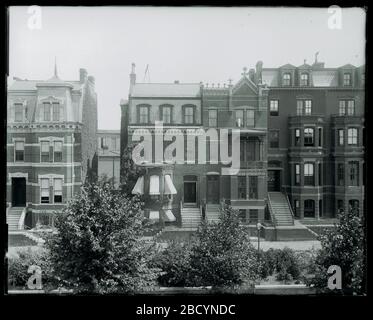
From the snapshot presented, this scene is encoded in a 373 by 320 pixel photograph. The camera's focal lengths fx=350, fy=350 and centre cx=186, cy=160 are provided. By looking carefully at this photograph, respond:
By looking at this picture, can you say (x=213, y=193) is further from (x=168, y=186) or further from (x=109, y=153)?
(x=109, y=153)

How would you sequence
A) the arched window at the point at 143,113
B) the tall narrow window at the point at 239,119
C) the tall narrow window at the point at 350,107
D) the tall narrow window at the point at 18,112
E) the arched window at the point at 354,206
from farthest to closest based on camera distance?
1. the tall narrow window at the point at 239,119
2. the arched window at the point at 143,113
3. the tall narrow window at the point at 350,107
4. the tall narrow window at the point at 18,112
5. the arched window at the point at 354,206

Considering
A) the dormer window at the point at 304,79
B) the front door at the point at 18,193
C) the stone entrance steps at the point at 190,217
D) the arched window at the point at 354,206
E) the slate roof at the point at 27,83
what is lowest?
the stone entrance steps at the point at 190,217

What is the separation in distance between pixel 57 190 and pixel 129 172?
8.50ft

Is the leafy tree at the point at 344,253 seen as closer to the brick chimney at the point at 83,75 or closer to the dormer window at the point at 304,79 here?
the dormer window at the point at 304,79

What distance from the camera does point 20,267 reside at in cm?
957

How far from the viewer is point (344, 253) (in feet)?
31.7

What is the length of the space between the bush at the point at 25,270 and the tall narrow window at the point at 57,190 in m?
2.34

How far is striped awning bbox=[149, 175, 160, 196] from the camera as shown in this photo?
38.9 feet

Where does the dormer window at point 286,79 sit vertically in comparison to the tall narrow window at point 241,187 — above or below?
above

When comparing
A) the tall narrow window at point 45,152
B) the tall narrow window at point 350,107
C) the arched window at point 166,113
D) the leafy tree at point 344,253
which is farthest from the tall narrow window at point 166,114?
the leafy tree at point 344,253

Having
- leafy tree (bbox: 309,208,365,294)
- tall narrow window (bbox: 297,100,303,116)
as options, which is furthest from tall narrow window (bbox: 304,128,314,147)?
leafy tree (bbox: 309,208,365,294)

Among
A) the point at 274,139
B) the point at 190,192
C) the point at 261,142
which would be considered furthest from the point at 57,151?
the point at 274,139

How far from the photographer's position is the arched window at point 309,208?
1264 cm
